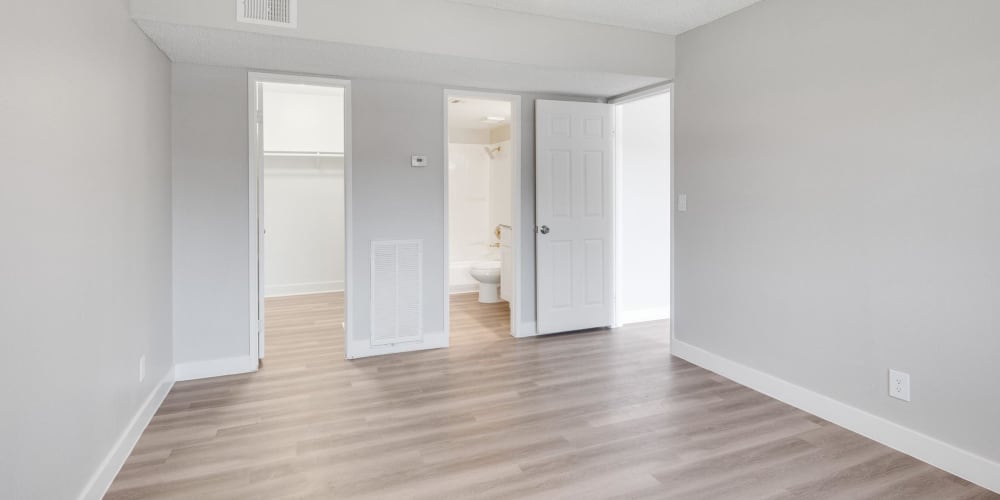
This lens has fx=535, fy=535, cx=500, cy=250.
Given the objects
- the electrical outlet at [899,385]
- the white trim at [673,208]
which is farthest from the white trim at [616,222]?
the electrical outlet at [899,385]

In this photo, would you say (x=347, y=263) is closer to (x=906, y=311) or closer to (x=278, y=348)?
(x=278, y=348)

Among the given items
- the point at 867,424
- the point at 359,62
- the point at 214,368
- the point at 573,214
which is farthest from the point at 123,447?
the point at 867,424

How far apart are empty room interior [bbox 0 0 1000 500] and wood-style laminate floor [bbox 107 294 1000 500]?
2 centimetres

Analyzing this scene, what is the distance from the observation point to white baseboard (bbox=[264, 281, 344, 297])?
6.34 meters

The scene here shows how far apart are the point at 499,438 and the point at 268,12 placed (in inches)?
97.1

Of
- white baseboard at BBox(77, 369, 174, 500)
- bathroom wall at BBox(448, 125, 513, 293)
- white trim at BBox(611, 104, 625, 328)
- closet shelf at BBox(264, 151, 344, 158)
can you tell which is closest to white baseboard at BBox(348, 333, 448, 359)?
white baseboard at BBox(77, 369, 174, 500)

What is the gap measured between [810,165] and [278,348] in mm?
3838

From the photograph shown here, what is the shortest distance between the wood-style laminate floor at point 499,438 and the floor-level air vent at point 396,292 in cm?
24

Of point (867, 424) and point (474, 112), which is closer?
point (867, 424)

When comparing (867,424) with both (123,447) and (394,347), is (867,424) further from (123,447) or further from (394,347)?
(123,447)

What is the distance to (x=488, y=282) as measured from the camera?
19.7ft

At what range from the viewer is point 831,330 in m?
2.82

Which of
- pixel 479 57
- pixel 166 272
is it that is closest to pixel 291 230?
pixel 166 272

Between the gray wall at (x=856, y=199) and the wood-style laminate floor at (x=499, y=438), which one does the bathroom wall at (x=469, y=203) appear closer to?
the wood-style laminate floor at (x=499, y=438)
